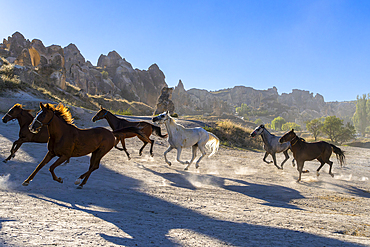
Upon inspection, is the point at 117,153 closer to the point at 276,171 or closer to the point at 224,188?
the point at 224,188

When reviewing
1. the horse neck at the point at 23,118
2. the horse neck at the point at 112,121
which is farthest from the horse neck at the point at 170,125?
the horse neck at the point at 23,118

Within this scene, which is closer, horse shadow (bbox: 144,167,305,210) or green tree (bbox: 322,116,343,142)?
horse shadow (bbox: 144,167,305,210)

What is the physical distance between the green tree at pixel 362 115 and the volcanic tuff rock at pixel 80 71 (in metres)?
100

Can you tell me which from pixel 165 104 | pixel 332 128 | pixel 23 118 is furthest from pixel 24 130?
pixel 332 128

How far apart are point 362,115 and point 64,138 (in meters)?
143

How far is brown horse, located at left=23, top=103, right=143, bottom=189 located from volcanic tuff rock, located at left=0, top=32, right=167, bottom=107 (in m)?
29.5

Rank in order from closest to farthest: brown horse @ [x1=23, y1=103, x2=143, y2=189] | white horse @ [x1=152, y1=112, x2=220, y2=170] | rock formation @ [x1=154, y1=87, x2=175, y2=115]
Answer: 1. brown horse @ [x1=23, y1=103, x2=143, y2=189]
2. white horse @ [x1=152, y1=112, x2=220, y2=170]
3. rock formation @ [x1=154, y1=87, x2=175, y2=115]

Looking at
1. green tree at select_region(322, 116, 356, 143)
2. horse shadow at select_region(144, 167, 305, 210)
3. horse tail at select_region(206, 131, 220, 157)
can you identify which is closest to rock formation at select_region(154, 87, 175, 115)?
green tree at select_region(322, 116, 356, 143)

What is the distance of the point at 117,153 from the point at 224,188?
6.05m

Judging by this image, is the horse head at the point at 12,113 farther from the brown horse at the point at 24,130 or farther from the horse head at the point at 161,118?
the horse head at the point at 161,118

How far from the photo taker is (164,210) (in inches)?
178

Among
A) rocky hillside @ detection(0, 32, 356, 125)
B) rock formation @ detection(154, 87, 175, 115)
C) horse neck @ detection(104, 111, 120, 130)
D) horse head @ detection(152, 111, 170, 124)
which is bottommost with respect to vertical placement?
horse neck @ detection(104, 111, 120, 130)

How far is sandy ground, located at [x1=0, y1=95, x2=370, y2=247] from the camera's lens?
293cm

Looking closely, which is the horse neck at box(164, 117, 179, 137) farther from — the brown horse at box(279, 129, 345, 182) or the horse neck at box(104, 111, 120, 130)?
the brown horse at box(279, 129, 345, 182)
